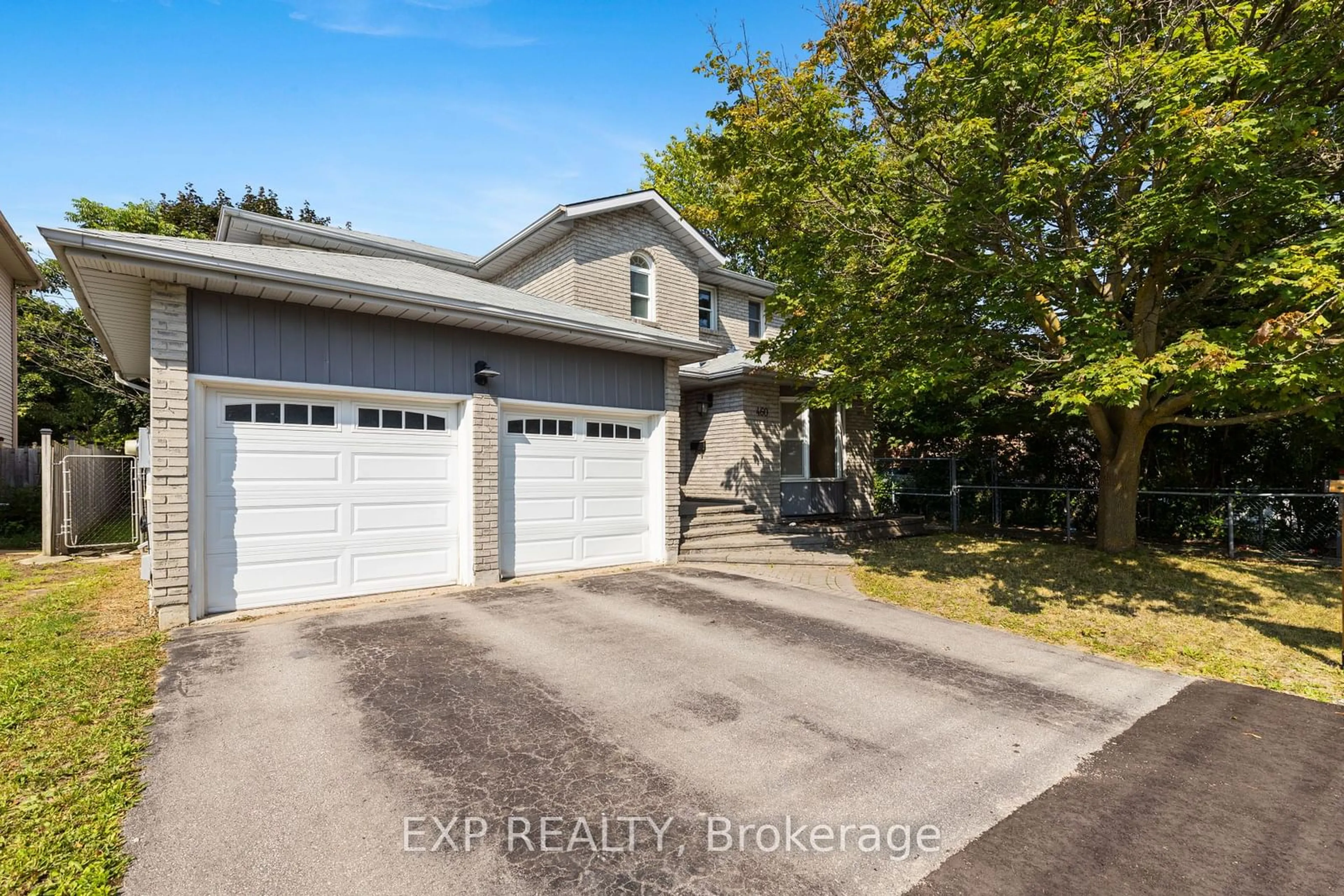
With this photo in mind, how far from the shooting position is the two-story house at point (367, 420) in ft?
18.6

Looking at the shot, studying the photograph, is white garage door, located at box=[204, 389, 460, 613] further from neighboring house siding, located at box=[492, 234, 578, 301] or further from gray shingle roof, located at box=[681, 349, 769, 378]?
neighboring house siding, located at box=[492, 234, 578, 301]

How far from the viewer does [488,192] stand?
12.7 metres

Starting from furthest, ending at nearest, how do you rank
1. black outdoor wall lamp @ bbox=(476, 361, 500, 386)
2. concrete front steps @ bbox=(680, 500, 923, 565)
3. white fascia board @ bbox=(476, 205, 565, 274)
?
white fascia board @ bbox=(476, 205, 565, 274) < concrete front steps @ bbox=(680, 500, 923, 565) < black outdoor wall lamp @ bbox=(476, 361, 500, 386)

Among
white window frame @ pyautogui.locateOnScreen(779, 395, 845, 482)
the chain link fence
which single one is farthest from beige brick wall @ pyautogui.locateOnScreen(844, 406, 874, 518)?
the chain link fence

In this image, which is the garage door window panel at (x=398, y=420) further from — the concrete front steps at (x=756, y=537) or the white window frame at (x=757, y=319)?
the white window frame at (x=757, y=319)

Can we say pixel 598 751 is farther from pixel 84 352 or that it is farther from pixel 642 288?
pixel 84 352

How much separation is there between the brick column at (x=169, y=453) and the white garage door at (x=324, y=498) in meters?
0.27

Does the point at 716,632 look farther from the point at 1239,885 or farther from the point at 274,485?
the point at 274,485

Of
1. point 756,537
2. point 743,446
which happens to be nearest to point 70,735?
point 756,537

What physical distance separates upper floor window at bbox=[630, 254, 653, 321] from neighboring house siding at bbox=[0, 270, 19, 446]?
14.9 meters

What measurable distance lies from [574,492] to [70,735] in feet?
18.3

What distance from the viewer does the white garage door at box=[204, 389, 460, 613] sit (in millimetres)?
6039

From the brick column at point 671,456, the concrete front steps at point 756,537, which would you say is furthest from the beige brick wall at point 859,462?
the brick column at point 671,456

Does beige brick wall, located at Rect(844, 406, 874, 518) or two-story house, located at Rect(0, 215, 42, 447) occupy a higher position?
two-story house, located at Rect(0, 215, 42, 447)
